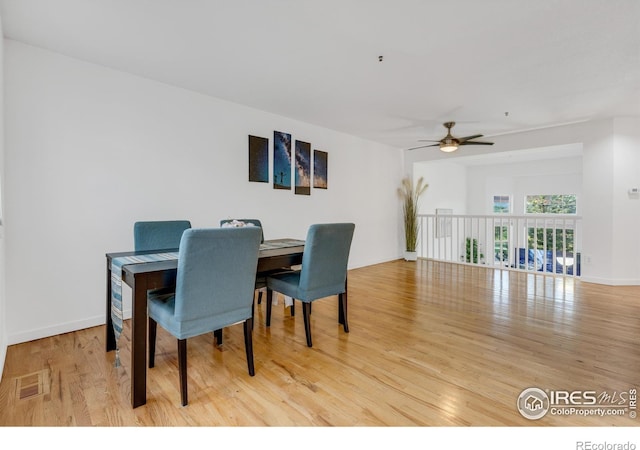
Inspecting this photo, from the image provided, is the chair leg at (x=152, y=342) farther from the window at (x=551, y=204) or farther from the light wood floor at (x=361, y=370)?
the window at (x=551, y=204)

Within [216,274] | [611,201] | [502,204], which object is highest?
[502,204]

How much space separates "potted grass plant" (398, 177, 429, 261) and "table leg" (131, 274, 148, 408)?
212 inches

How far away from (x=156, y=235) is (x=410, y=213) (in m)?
4.98

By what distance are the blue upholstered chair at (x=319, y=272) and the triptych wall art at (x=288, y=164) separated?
1821 mm

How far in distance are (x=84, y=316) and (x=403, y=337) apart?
284cm

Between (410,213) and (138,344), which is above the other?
(410,213)

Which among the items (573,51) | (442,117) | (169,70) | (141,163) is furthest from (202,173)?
(573,51)

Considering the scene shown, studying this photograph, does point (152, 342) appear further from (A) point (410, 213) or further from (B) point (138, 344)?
(A) point (410, 213)

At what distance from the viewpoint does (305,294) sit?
7.63 feet

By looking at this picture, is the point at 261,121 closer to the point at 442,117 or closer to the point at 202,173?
the point at 202,173

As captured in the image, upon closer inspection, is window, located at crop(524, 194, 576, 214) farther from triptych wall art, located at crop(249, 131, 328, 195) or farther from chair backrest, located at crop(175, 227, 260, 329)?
chair backrest, located at crop(175, 227, 260, 329)

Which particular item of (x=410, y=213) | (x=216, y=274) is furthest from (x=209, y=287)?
(x=410, y=213)

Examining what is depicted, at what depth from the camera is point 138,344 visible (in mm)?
1599

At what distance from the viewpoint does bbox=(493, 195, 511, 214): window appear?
28.3ft
